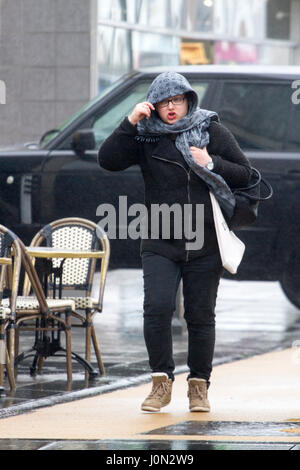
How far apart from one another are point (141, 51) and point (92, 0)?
3.08 m

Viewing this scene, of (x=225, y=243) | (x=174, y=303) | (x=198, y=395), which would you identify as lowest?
(x=198, y=395)

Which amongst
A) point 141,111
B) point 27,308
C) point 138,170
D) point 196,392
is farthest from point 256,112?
point 196,392

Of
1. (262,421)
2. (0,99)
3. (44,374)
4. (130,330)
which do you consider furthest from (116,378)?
(0,99)

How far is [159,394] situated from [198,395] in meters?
0.21

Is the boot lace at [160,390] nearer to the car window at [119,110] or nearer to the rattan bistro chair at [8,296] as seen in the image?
the rattan bistro chair at [8,296]

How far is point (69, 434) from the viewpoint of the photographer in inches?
239

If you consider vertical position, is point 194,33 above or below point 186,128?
below

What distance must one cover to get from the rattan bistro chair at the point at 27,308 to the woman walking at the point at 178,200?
113 centimetres

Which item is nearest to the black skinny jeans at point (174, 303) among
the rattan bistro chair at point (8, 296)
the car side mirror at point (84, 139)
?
the rattan bistro chair at point (8, 296)

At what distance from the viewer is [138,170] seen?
1107 cm

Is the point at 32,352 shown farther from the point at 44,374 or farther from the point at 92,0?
the point at 92,0

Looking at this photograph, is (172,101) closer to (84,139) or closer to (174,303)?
(174,303)

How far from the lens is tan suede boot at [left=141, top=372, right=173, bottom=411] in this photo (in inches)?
269

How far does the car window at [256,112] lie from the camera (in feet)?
36.8
